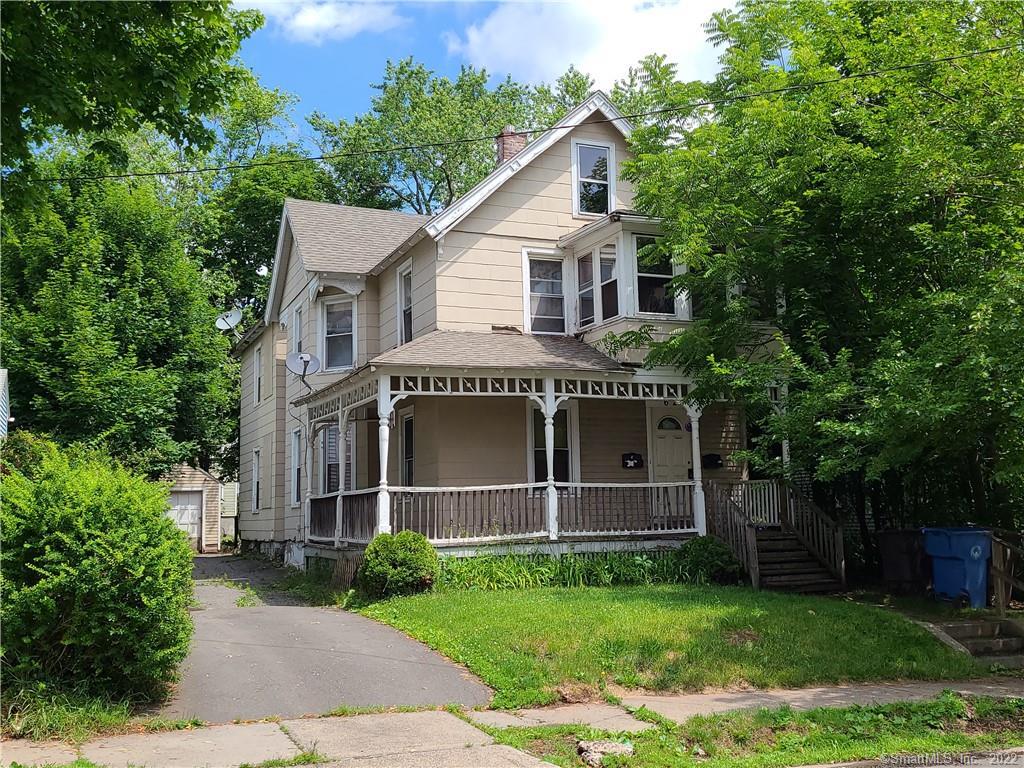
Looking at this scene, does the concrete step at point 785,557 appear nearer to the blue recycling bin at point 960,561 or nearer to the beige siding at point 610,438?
the blue recycling bin at point 960,561

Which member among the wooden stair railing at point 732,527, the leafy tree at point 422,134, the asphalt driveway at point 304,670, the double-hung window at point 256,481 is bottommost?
the asphalt driveway at point 304,670

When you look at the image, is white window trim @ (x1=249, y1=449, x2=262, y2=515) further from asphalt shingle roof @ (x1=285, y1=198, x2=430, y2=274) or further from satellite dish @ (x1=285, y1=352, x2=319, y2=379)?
asphalt shingle roof @ (x1=285, y1=198, x2=430, y2=274)

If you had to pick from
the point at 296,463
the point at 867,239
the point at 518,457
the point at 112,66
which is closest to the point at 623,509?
the point at 518,457

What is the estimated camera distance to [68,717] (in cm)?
793

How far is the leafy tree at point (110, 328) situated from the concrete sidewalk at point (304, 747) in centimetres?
1165

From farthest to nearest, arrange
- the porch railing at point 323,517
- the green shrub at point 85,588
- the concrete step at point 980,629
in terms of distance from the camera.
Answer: the porch railing at point 323,517, the concrete step at point 980,629, the green shrub at point 85,588

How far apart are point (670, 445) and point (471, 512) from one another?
5724mm

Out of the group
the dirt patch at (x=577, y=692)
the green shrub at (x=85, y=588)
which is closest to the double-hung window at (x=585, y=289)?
the dirt patch at (x=577, y=692)

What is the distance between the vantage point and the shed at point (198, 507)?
33094 millimetres

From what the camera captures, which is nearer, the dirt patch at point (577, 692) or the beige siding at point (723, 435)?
the dirt patch at point (577, 692)

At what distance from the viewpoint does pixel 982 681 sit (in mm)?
11211

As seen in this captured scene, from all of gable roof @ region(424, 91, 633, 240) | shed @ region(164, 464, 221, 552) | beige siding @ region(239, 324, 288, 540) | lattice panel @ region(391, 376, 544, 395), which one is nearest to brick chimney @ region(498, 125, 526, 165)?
gable roof @ region(424, 91, 633, 240)

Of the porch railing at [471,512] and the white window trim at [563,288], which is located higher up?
the white window trim at [563,288]

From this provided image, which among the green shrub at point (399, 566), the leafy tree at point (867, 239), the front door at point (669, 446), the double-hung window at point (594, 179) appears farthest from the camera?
the double-hung window at point (594, 179)
